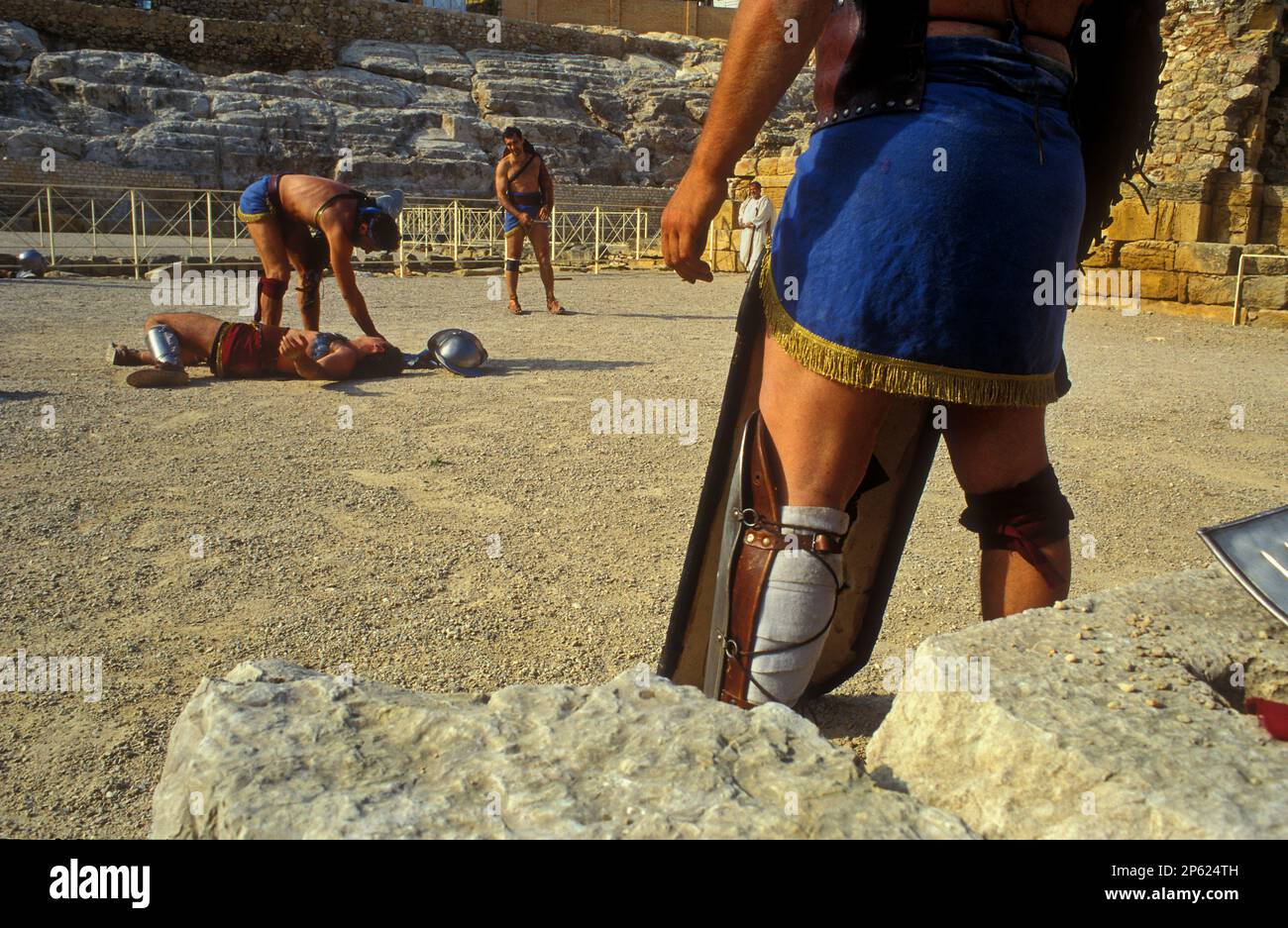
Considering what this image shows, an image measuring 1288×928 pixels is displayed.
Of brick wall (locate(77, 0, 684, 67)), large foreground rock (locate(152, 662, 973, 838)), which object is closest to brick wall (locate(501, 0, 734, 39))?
brick wall (locate(77, 0, 684, 67))

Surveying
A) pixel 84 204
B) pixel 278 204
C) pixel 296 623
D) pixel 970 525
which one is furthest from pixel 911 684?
pixel 84 204

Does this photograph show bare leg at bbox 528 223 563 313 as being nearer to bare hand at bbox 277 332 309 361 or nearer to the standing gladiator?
bare hand at bbox 277 332 309 361

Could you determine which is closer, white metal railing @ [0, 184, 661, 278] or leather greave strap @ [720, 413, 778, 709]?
leather greave strap @ [720, 413, 778, 709]

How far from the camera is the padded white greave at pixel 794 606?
1.80 metres

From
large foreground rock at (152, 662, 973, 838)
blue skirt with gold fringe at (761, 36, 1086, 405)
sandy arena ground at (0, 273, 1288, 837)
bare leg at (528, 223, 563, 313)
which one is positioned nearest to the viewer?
large foreground rock at (152, 662, 973, 838)

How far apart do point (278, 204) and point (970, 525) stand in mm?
6263

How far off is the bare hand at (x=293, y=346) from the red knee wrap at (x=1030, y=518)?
5175 mm

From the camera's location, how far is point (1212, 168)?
11914 mm

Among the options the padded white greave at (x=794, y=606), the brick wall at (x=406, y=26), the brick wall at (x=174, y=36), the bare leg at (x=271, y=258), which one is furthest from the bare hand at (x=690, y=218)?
the brick wall at (x=406, y=26)

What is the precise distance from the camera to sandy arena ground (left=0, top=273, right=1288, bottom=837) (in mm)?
2553

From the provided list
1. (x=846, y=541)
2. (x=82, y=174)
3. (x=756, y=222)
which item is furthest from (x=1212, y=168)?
(x=82, y=174)

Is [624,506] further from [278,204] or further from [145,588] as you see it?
[278,204]

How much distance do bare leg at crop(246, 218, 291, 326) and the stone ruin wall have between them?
28.9 feet

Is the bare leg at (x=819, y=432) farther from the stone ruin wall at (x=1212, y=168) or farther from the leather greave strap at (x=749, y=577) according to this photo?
the stone ruin wall at (x=1212, y=168)
